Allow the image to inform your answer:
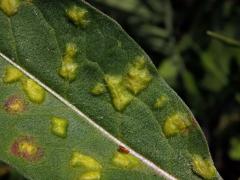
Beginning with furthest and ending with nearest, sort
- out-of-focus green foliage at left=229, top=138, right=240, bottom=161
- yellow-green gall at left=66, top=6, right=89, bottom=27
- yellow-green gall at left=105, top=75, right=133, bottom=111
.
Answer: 1. out-of-focus green foliage at left=229, top=138, right=240, bottom=161
2. yellow-green gall at left=105, top=75, right=133, bottom=111
3. yellow-green gall at left=66, top=6, right=89, bottom=27

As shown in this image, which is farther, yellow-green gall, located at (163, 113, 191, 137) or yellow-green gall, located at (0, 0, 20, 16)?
yellow-green gall, located at (163, 113, 191, 137)

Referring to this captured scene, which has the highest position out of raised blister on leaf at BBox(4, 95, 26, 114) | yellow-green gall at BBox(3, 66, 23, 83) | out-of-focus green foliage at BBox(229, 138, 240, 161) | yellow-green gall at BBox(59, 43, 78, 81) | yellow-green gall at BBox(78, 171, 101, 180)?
yellow-green gall at BBox(59, 43, 78, 81)

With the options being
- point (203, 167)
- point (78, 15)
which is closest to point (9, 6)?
point (78, 15)

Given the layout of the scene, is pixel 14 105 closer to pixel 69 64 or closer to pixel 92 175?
pixel 69 64

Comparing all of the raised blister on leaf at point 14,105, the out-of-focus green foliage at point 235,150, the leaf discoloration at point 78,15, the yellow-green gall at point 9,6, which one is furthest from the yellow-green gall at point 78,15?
the out-of-focus green foliage at point 235,150

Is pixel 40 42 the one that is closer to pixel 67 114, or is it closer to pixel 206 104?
pixel 67 114

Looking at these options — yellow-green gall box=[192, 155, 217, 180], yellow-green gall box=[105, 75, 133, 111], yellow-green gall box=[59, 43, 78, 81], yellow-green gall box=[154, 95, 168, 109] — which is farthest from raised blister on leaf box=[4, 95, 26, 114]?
yellow-green gall box=[192, 155, 217, 180]

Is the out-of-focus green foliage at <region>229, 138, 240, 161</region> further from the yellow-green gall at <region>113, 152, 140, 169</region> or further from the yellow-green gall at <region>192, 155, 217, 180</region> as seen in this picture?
the yellow-green gall at <region>113, 152, 140, 169</region>
